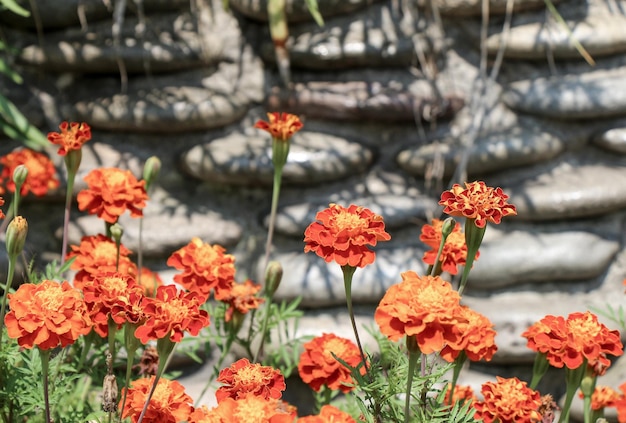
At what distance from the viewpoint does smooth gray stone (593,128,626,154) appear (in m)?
1.89

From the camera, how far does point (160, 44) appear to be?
1.92 meters

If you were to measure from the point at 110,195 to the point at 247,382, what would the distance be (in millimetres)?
462

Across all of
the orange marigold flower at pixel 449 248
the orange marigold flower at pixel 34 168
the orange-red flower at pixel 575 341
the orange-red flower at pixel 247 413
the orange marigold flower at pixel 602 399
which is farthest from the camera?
the orange marigold flower at pixel 34 168

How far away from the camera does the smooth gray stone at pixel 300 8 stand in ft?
6.21

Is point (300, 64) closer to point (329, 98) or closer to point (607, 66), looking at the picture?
point (329, 98)

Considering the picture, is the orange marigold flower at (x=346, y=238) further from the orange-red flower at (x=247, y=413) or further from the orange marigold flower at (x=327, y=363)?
the orange marigold flower at (x=327, y=363)

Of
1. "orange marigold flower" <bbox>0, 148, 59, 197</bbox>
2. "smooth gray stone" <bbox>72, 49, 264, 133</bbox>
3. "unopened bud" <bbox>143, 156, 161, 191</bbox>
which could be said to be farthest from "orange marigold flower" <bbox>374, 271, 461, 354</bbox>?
"smooth gray stone" <bbox>72, 49, 264, 133</bbox>

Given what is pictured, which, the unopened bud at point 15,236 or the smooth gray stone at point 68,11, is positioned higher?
the smooth gray stone at point 68,11

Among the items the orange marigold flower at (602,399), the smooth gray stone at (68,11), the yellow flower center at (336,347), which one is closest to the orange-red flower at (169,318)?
the yellow flower center at (336,347)

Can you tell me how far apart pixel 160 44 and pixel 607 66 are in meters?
1.10

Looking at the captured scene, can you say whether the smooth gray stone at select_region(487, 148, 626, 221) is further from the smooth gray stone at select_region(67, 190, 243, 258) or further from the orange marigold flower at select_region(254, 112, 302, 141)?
the orange marigold flower at select_region(254, 112, 302, 141)

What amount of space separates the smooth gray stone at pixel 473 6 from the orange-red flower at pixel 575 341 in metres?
1.11

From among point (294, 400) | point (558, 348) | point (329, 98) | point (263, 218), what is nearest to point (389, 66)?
point (329, 98)

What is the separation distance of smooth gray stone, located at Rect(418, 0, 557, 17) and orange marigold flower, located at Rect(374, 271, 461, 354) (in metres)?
1.29
